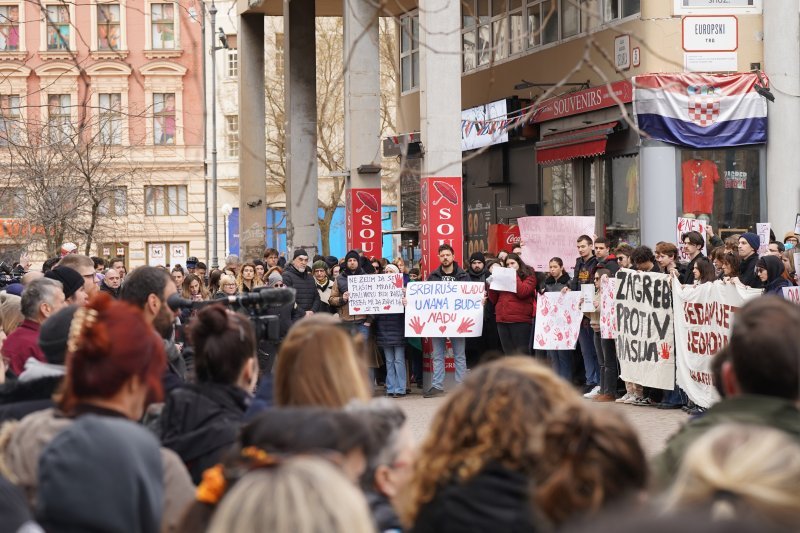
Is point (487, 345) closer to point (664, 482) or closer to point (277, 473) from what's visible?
point (664, 482)

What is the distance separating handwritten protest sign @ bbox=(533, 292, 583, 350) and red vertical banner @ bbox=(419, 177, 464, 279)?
113 inches

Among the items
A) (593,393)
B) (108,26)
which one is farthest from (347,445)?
(593,393)

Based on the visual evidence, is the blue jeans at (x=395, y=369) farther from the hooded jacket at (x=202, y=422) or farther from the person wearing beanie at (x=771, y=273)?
the hooded jacket at (x=202, y=422)

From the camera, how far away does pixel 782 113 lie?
25141 mm

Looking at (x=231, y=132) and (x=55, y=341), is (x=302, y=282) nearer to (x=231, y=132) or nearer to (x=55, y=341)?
(x=55, y=341)

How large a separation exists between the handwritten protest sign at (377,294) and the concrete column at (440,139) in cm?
231

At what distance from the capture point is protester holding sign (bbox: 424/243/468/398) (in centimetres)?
1944

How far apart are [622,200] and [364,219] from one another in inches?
209

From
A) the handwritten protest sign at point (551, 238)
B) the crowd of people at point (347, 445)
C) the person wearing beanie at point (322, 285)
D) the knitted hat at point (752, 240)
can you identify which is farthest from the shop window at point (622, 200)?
the crowd of people at point (347, 445)

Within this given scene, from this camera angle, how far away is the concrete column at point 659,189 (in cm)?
2578

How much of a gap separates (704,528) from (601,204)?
26.9 m

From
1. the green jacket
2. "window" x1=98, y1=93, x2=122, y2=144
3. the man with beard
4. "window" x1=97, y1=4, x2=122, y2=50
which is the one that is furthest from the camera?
"window" x1=98, y1=93, x2=122, y2=144

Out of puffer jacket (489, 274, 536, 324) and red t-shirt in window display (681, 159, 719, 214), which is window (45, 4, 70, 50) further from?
red t-shirt in window display (681, 159, 719, 214)

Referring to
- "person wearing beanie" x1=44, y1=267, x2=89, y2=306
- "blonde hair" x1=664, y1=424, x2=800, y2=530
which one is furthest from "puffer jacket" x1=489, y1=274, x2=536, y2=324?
"blonde hair" x1=664, y1=424, x2=800, y2=530
